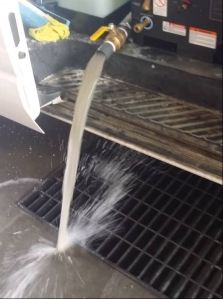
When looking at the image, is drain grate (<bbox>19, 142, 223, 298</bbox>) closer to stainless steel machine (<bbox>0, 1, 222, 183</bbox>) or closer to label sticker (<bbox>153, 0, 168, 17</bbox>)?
stainless steel machine (<bbox>0, 1, 222, 183</bbox>)

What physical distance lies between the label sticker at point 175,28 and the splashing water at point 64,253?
53 cm

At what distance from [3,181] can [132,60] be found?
65 centimetres

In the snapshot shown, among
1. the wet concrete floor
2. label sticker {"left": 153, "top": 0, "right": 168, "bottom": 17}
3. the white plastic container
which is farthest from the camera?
the white plastic container

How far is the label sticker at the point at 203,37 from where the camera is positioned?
4.01ft

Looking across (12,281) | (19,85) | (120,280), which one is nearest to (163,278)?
(120,280)

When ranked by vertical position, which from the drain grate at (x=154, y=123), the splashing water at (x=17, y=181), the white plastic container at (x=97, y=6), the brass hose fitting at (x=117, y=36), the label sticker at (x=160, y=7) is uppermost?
the label sticker at (x=160, y=7)

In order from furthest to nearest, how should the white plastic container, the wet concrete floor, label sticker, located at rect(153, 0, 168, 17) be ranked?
the white plastic container < label sticker, located at rect(153, 0, 168, 17) < the wet concrete floor

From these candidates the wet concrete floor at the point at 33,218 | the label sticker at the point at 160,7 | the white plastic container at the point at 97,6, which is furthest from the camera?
the white plastic container at the point at 97,6

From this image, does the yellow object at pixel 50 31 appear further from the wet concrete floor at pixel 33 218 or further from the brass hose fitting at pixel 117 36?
the wet concrete floor at pixel 33 218

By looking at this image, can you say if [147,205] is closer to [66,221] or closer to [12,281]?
[66,221]

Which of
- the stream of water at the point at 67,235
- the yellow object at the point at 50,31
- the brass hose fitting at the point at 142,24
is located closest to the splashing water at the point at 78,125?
the stream of water at the point at 67,235

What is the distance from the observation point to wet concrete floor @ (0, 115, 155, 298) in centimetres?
113

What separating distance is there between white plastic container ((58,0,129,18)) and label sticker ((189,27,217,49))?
345 mm

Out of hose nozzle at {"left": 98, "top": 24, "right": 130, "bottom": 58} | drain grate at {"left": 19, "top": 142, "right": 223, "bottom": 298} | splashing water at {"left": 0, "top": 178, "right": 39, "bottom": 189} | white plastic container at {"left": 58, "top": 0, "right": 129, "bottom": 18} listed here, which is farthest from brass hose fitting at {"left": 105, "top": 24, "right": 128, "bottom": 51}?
splashing water at {"left": 0, "top": 178, "right": 39, "bottom": 189}
